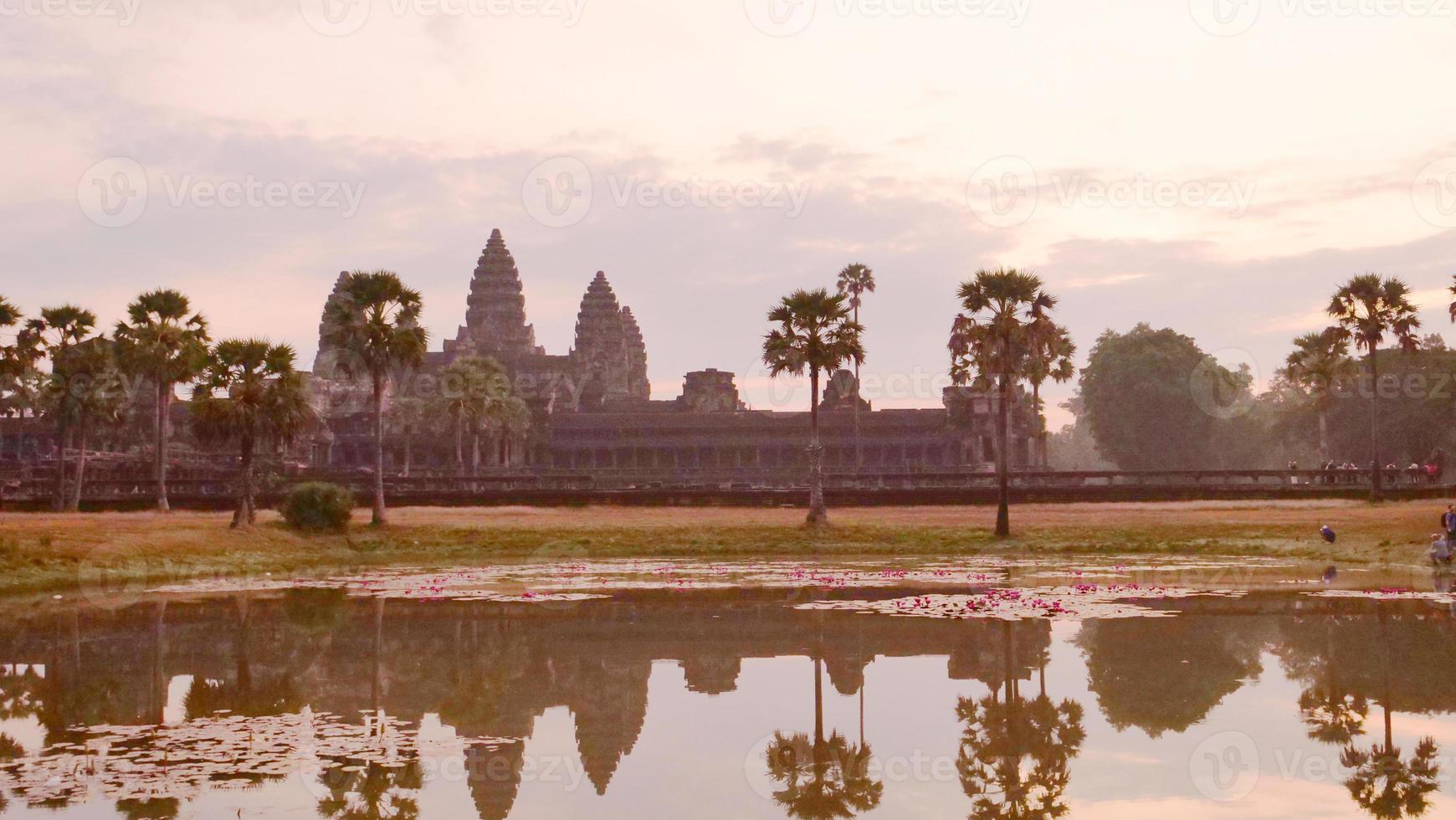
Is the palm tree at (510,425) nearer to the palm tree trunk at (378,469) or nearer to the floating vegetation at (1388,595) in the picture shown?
the palm tree trunk at (378,469)

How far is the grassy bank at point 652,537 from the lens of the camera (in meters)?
35.5

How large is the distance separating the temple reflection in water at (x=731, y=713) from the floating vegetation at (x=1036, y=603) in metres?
0.82

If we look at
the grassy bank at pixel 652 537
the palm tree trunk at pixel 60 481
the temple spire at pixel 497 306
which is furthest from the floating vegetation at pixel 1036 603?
the temple spire at pixel 497 306

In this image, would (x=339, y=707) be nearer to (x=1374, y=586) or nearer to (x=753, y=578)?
(x=753, y=578)

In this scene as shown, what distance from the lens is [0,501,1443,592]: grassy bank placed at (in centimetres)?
3550

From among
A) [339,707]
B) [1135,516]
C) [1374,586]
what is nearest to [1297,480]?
[1135,516]

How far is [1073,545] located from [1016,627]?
20669 mm

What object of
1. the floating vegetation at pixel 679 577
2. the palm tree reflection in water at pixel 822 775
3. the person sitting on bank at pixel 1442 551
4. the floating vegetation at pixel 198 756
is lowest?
the palm tree reflection in water at pixel 822 775

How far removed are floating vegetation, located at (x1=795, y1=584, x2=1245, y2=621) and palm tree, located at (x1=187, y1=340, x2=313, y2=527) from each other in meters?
23.4

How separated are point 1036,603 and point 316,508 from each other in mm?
26464

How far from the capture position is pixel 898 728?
48.9ft

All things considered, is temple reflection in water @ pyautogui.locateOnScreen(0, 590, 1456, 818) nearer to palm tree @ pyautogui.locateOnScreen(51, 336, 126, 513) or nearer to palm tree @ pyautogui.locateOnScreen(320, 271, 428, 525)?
palm tree @ pyautogui.locateOnScreen(320, 271, 428, 525)

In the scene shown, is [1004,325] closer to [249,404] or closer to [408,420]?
[249,404]

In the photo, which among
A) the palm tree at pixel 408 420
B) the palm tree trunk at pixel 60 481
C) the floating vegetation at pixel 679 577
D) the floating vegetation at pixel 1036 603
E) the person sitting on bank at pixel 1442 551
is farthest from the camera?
the palm tree at pixel 408 420
